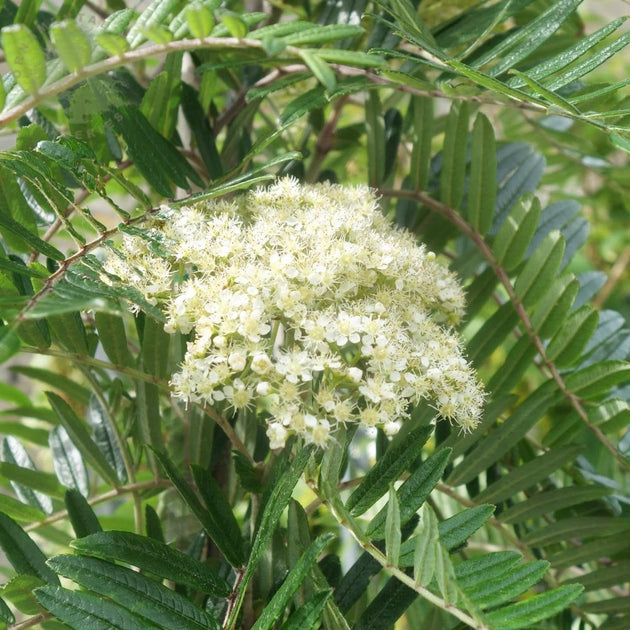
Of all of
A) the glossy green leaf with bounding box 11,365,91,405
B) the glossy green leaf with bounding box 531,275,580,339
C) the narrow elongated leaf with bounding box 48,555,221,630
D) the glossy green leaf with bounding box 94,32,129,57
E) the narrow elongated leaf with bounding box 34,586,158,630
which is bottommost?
the narrow elongated leaf with bounding box 34,586,158,630

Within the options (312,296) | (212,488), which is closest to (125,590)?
(212,488)

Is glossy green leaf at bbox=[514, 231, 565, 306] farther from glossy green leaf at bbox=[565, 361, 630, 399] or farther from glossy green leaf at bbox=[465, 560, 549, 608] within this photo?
glossy green leaf at bbox=[465, 560, 549, 608]

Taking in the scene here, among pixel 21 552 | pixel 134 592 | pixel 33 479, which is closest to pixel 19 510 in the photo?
pixel 33 479

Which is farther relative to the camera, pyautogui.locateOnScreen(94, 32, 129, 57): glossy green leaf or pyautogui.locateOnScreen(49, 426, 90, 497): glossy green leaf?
pyautogui.locateOnScreen(49, 426, 90, 497): glossy green leaf

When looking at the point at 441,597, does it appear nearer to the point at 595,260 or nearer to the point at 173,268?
the point at 173,268

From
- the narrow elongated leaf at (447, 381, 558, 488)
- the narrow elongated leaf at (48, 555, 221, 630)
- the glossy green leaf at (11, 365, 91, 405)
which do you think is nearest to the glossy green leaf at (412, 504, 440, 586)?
the narrow elongated leaf at (48, 555, 221, 630)

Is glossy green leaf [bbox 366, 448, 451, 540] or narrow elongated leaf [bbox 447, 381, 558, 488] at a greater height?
narrow elongated leaf [bbox 447, 381, 558, 488]

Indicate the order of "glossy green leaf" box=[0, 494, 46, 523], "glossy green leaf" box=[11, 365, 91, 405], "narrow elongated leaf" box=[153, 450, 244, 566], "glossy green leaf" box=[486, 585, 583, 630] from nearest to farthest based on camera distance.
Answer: "glossy green leaf" box=[486, 585, 583, 630] < "narrow elongated leaf" box=[153, 450, 244, 566] < "glossy green leaf" box=[0, 494, 46, 523] < "glossy green leaf" box=[11, 365, 91, 405]
